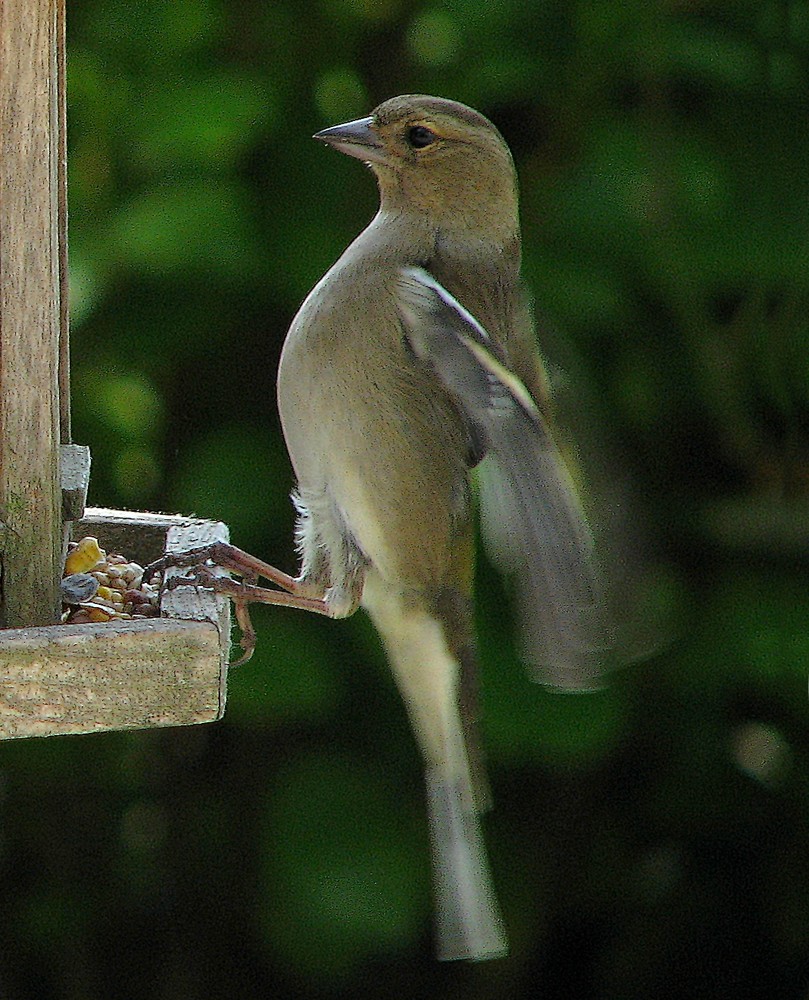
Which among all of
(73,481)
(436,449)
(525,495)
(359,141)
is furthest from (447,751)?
(359,141)

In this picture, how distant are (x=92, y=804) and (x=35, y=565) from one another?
1.77 metres

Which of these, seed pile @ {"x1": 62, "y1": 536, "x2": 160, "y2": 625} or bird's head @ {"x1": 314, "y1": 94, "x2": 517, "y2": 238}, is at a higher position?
bird's head @ {"x1": 314, "y1": 94, "x2": 517, "y2": 238}

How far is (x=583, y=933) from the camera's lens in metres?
3.48

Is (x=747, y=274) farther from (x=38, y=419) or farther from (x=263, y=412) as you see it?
(x=38, y=419)

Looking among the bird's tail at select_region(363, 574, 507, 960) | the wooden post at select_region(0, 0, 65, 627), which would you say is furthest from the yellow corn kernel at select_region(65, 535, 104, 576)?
the bird's tail at select_region(363, 574, 507, 960)

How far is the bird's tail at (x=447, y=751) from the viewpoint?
7.13ft

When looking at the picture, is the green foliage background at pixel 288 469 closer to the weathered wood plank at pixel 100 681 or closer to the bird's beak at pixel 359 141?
the bird's beak at pixel 359 141

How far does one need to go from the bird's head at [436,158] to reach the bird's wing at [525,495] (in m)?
0.22

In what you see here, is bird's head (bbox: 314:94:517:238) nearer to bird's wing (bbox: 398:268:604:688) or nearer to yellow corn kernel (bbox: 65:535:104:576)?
bird's wing (bbox: 398:268:604:688)

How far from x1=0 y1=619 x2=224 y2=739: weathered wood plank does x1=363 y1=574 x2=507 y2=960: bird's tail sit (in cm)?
73

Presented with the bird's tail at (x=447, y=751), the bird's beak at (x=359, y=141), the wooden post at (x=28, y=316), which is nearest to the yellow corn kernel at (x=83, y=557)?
the wooden post at (x=28, y=316)

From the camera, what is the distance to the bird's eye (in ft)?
7.22

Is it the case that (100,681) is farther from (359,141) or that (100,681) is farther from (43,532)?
(359,141)

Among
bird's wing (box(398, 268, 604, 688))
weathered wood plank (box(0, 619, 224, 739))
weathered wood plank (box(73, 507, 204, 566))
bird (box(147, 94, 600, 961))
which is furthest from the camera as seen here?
weathered wood plank (box(73, 507, 204, 566))
